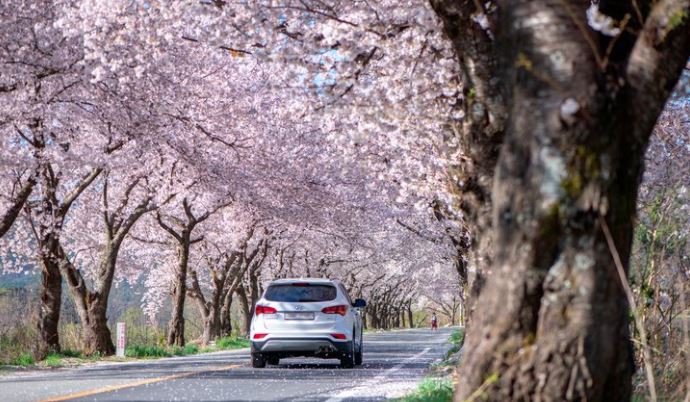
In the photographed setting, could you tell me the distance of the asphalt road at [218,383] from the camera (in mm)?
11336

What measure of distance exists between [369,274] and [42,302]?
59.9 meters

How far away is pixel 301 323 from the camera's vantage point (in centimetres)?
1758

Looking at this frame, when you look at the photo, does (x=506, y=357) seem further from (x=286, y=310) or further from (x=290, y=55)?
(x=286, y=310)

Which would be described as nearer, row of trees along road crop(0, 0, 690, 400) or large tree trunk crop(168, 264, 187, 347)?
row of trees along road crop(0, 0, 690, 400)

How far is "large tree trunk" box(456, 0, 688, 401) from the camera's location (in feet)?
18.5

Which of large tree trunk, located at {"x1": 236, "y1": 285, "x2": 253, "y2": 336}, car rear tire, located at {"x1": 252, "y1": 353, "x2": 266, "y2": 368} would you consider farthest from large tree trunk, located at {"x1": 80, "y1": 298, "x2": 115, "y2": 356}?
large tree trunk, located at {"x1": 236, "y1": 285, "x2": 253, "y2": 336}

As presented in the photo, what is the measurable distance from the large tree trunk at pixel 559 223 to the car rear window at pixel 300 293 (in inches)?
467

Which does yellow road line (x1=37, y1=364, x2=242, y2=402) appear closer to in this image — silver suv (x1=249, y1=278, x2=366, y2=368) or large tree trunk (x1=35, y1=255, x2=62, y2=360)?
silver suv (x1=249, y1=278, x2=366, y2=368)

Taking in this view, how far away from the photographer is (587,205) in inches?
221

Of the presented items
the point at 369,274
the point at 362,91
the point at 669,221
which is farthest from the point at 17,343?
the point at 369,274

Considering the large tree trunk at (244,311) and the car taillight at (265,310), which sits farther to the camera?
the large tree trunk at (244,311)

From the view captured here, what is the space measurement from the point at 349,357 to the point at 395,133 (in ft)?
15.9

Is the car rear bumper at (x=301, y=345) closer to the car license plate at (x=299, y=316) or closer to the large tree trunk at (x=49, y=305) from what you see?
the car license plate at (x=299, y=316)

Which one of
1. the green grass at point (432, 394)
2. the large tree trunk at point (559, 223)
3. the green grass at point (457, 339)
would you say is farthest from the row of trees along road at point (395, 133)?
the green grass at point (457, 339)
